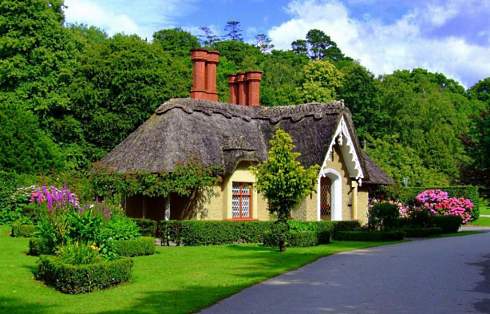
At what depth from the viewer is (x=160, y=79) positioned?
4112 centimetres

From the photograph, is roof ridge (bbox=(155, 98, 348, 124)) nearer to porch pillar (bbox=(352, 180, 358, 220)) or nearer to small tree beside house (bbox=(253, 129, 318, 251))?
porch pillar (bbox=(352, 180, 358, 220))

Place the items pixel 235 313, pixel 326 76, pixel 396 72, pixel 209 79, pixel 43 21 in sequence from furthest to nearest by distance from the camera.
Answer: pixel 396 72 → pixel 326 76 → pixel 43 21 → pixel 209 79 → pixel 235 313

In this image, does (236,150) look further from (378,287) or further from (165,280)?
(378,287)

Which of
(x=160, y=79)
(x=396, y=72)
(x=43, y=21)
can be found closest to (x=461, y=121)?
(x=396, y=72)

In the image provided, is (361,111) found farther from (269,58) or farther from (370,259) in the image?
(370,259)

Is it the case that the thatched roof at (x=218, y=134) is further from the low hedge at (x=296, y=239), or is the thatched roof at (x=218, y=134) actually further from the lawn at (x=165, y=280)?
the lawn at (x=165, y=280)

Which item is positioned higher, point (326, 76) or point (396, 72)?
point (396, 72)

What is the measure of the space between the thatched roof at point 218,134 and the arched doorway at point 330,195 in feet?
5.50

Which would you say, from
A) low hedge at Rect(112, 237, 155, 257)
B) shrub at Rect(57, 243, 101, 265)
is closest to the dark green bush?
low hedge at Rect(112, 237, 155, 257)

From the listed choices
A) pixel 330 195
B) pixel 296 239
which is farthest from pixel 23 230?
pixel 330 195

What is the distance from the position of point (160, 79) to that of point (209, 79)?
730cm

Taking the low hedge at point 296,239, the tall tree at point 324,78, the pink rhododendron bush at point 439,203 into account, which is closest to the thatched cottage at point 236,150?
the pink rhododendron bush at point 439,203

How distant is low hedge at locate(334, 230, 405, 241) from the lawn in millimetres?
5141

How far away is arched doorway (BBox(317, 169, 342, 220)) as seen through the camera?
33.1 meters
